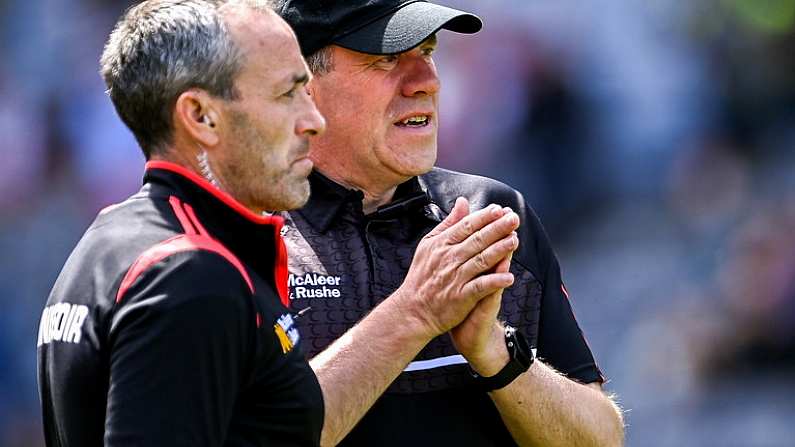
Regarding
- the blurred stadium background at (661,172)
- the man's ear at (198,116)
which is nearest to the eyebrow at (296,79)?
the man's ear at (198,116)

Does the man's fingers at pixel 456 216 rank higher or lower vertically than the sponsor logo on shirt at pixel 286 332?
higher

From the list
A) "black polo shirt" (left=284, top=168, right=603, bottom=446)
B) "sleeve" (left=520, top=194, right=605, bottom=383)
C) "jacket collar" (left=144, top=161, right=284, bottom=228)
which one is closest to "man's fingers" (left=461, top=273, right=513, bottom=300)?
"black polo shirt" (left=284, top=168, right=603, bottom=446)

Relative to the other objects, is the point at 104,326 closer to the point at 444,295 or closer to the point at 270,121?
the point at 270,121

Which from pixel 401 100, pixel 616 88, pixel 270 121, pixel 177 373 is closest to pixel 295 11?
pixel 401 100

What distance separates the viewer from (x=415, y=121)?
2928 millimetres

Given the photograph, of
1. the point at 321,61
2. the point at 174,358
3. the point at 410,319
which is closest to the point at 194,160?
the point at 174,358

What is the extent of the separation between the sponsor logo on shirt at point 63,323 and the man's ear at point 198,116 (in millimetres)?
343

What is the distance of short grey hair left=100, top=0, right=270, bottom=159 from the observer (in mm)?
2076

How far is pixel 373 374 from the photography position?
2365 millimetres

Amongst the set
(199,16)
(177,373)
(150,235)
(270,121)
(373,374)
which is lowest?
(373,374)

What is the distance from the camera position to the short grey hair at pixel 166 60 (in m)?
2.08

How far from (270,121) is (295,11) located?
2.62ft

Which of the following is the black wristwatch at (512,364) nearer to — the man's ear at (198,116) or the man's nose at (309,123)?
the man's nose at (309,123)

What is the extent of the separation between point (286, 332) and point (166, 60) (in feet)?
1.59
